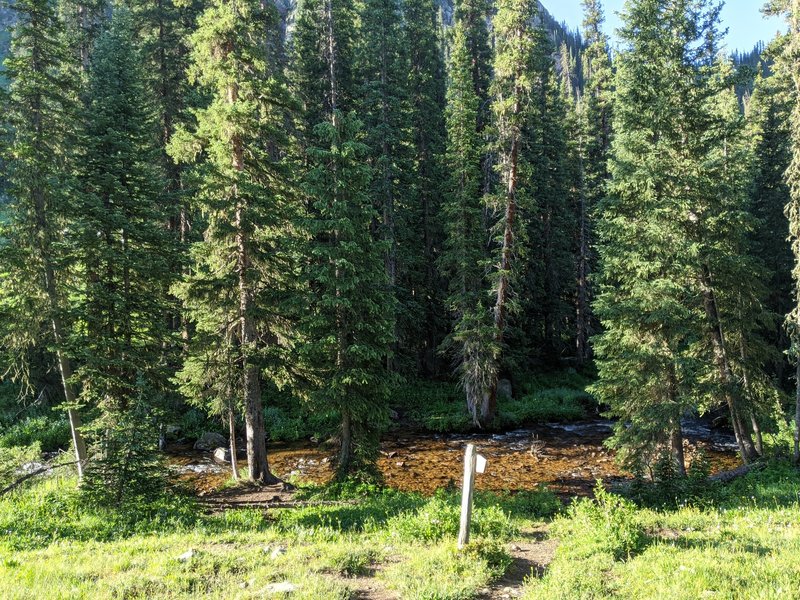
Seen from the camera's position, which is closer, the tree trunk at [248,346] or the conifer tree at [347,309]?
the conifer tree at [347,309]

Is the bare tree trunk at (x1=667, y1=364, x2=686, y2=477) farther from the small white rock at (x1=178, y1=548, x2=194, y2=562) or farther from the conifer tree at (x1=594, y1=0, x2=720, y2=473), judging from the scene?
the small white rock at (x1=178, y1=548, x2=194, y2=562)

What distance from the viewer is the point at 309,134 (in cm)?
2566

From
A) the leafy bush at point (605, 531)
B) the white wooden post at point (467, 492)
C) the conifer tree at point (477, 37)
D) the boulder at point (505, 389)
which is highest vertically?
the conifer tree at point (477, 37)

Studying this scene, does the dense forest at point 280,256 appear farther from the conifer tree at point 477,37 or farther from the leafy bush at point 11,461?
the conifer tree at point 477,37

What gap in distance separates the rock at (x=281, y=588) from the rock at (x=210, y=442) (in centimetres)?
1747

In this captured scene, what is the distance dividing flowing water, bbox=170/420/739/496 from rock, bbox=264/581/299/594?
30.8ft

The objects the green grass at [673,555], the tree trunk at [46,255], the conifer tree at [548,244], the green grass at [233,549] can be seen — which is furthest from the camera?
the conifer tree at [548,244]

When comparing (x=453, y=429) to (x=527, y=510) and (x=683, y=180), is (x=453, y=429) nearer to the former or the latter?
(x=527, y=510)

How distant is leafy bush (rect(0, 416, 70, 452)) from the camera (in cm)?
2133

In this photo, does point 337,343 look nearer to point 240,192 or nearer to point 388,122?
point 240,192

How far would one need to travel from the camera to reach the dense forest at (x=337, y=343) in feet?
25.0

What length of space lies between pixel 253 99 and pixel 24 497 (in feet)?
44.0

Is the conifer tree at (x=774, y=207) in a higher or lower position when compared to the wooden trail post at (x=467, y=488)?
higher

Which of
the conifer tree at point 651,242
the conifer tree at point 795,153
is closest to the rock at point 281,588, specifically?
the conifer tree at point 651,242
